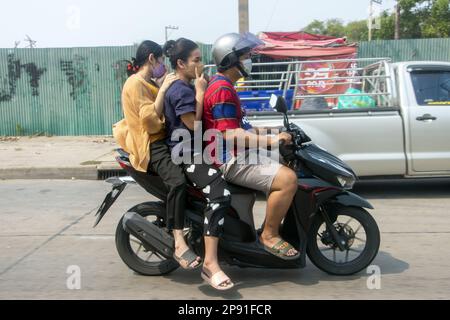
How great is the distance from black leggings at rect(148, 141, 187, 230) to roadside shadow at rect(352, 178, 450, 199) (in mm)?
4270

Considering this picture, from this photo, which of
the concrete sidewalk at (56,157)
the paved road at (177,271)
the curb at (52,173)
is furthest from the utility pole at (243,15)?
the paved road at (177,271)

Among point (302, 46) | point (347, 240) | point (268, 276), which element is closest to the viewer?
point (347, 240)

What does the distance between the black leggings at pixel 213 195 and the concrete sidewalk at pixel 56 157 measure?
5.87 metres

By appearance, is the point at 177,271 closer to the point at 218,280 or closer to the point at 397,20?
the point at 218,280

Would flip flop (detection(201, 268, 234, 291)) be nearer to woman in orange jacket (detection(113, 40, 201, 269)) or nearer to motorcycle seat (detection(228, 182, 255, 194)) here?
woman in orange jacket (detection(113, 40, 201, 269))

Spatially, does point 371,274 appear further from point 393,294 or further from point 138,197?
point 138,197

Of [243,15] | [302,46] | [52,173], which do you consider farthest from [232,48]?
[302,46]

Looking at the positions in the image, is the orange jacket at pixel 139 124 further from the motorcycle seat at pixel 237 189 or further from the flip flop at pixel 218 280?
the flip flop at pixel 218 280

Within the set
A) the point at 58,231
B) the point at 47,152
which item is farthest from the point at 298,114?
the point at 47,152

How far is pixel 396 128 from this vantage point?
24.8 feet

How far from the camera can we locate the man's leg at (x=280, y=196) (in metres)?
Answer: 4.23

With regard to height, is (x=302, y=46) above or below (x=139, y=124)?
above

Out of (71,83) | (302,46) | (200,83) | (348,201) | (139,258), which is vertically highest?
(302,46)

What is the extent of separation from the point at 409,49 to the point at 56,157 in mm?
8841
